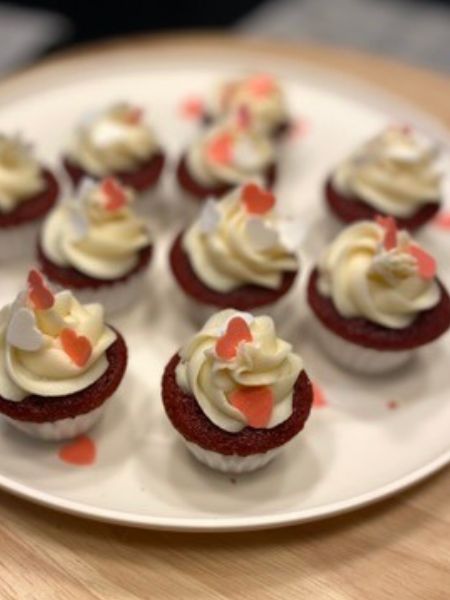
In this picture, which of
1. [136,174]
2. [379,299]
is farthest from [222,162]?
[379,299]

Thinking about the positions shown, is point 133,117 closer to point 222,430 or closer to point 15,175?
point 15,175

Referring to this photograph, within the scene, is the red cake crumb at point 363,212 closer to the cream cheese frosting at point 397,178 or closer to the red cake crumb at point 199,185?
the cream cheese frosting at point 397,178

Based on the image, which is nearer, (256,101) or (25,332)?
Answer: (25,332)

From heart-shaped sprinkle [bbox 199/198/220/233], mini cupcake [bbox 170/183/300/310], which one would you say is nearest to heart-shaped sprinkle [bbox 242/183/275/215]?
mini cupcake [bbox 170/183/300/310]

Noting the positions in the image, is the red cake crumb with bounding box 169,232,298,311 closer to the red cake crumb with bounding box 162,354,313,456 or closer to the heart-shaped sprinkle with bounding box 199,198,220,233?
the heart-shaped sprinkle with bounding box 199,198,220,233

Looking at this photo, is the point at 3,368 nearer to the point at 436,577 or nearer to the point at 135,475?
the point at 135,475

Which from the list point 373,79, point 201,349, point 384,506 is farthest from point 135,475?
point 373,79

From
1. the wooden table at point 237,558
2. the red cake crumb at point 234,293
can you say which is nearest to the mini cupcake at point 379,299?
the red cake crumb at point 234,293
